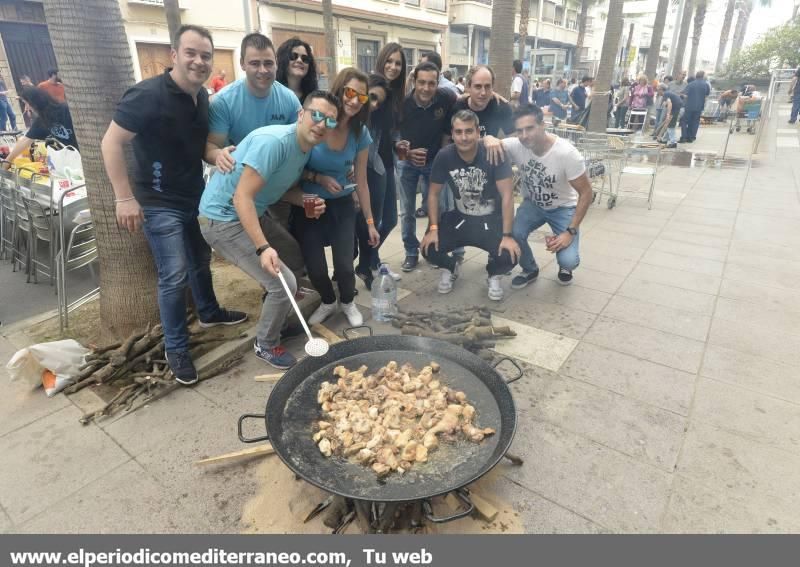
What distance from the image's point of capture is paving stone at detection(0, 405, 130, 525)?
2240 millimetres

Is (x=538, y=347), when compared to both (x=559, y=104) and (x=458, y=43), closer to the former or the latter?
(x=559, y=104)

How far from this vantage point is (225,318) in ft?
12.3

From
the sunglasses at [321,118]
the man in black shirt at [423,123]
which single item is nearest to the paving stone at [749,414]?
the sunglasses at [321,118]

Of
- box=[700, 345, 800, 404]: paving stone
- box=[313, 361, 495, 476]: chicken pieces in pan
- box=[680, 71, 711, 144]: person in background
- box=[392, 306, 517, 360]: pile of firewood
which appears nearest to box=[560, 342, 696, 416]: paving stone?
box=[700, 345, 800, 404]: paving stone

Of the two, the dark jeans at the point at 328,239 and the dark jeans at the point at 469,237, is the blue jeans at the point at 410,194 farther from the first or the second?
the dark jeans at the point at 328,239

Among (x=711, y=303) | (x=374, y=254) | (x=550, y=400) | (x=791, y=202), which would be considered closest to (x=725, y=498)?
(x=550, y=400)

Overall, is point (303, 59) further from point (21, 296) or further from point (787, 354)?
point (787, 354)

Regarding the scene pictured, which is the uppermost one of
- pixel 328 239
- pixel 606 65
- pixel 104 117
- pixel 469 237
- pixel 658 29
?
pixel 658 29

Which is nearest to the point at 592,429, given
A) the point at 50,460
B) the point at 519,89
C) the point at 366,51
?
the point at 50,460

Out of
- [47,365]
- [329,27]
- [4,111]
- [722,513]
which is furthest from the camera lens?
[329,27]

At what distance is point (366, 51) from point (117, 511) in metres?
26.1

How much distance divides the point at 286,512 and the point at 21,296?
385 cm

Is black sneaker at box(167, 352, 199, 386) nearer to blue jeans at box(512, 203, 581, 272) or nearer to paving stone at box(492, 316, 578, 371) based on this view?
paving stone at box(492, 316, 578, 371)

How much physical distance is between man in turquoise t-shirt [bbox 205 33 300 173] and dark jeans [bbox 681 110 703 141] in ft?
47.4
